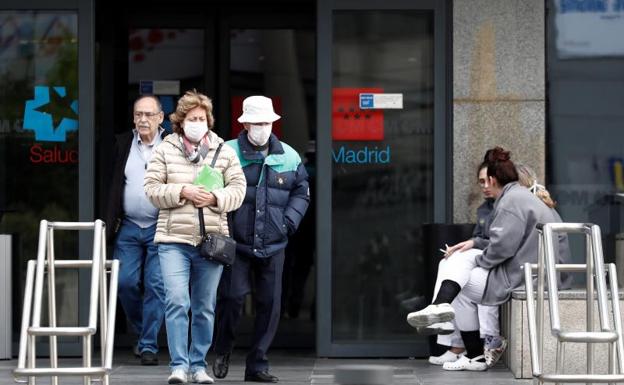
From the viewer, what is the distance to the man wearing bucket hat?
9500 mm

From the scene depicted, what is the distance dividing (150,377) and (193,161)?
1.67 meters

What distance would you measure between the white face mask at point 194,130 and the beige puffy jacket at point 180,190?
0.10m

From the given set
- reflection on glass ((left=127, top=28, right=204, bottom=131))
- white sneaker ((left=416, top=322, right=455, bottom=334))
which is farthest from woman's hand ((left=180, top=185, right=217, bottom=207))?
reflection on glass ((left=127, top=28, right=204, bottom=131))

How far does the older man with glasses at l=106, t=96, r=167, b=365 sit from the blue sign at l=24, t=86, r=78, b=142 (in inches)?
29.8

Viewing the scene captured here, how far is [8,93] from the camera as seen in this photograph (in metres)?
11.3

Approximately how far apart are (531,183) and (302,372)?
2.16 metres

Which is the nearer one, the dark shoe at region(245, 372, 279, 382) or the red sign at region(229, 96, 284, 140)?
the dark shoe at region(245, 372, 279, 382)

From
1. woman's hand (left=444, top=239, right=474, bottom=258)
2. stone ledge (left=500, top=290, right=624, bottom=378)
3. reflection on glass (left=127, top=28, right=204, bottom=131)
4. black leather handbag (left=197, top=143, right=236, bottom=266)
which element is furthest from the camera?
reflection on glass (left=127, top=28, right=204, bottom=131)

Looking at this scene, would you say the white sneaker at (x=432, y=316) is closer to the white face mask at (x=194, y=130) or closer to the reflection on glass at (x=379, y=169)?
the reflection on glass at (x=379, y=169)

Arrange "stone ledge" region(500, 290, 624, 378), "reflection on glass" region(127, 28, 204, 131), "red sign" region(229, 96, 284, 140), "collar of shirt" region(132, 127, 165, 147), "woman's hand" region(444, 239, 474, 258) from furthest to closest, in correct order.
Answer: "reflection on glass" region(127, 28, 204, 131), "red sign" region(229, 96, 284, 140), "collar of shirt" region(132, 127, 165, 147), "woman's hand" region(444, 239, 474, 258), "stone ledge" region(500, 290, 624, 378)

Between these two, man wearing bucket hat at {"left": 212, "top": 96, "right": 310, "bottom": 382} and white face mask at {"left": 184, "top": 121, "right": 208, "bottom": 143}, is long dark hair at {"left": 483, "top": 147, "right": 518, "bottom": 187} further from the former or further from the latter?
white face mask at {"left": 184, "top": 121, "right": 208, "bottom": 143}

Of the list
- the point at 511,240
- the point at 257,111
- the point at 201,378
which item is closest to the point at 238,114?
the point at 257,111

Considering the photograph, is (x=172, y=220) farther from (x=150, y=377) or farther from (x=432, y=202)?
(x=432, y=202)

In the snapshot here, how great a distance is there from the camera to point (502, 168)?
34.1ft
